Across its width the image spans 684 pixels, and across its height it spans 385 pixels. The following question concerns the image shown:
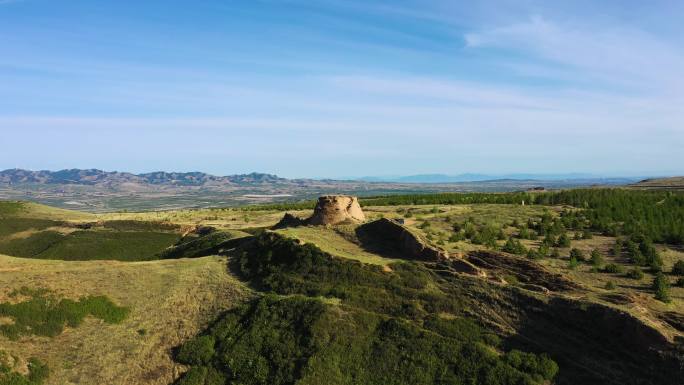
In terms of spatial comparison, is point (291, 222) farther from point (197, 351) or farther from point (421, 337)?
point (421, 337)

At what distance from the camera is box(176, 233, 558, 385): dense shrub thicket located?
25.4 meters

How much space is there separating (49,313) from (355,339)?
19.6 m

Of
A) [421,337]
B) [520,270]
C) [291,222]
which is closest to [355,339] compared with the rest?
[421,337]

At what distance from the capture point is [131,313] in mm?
32344

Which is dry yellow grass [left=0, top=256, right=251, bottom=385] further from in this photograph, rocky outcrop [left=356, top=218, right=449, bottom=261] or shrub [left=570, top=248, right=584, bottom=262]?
shrub [left=570, top=248, right=584, bottom=262]

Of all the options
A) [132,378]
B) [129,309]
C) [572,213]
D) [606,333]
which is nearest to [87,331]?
[129,309]

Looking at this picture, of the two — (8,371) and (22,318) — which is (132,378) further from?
(22,318)

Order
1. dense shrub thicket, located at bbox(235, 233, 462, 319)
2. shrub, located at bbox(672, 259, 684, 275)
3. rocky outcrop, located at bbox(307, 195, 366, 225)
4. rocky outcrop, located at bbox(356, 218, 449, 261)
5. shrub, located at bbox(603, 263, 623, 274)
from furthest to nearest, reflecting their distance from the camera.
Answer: rocky outcrop, located at bbox(307, 195, 366, 225)
shrub, located at bbox(603, 263, 623, 274)
shrub, located at bbox(672, 259, 684, 275)
rocky outcrop, located at bbox(356, 218, 449, 261)
dense shrub thicket, located at bbox(235, 233, 462, 319)

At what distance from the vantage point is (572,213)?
68750 millimetres

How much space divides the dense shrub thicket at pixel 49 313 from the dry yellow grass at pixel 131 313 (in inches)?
21.0

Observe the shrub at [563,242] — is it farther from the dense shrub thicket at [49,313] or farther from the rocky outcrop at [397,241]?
the dense shrub thicket at [49,313]

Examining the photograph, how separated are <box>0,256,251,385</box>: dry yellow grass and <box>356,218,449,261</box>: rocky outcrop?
38.4ft

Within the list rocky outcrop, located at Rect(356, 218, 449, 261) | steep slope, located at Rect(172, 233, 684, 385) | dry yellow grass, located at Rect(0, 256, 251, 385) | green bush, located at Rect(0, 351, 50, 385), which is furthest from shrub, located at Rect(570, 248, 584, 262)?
green bush, located at Rect(0, 351, 50, 385)

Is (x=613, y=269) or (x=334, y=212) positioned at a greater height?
(x=334, y=212)
